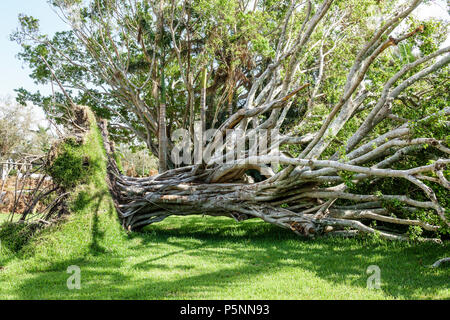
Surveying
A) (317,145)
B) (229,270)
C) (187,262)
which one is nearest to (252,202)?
(317,145)

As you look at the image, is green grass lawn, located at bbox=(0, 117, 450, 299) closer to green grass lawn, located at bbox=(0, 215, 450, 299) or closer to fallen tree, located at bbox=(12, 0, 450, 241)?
green grass lawn, located at bbox=(0, 215, 450, 299)

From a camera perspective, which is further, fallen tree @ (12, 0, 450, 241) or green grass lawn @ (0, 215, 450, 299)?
fallen tree @ (12, 0, 450, 241)

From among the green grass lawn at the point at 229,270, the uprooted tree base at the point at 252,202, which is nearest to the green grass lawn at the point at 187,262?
the green grass lawn at the point at 229,270

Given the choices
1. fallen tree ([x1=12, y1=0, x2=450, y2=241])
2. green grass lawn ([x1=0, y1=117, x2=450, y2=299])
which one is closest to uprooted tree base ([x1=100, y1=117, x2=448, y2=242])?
fallen tree ([x1=12, y1=0, x2=450, y2=241])

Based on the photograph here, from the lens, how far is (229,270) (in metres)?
5.43

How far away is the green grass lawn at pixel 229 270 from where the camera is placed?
4328 mm

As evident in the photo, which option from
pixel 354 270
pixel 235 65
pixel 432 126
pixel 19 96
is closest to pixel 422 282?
pixel 354 270

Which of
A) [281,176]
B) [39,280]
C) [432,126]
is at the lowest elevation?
[39,280]

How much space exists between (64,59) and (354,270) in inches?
639

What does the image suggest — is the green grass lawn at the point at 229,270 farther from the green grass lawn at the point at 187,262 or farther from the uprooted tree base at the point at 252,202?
the uprooted tree base at the point at 252,202

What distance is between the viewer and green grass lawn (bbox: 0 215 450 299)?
433 cm

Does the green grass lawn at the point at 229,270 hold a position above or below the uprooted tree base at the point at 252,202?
below

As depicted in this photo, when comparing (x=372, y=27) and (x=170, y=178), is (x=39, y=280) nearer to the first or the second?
(x=170, y=178)

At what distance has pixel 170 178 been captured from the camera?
9539mm
